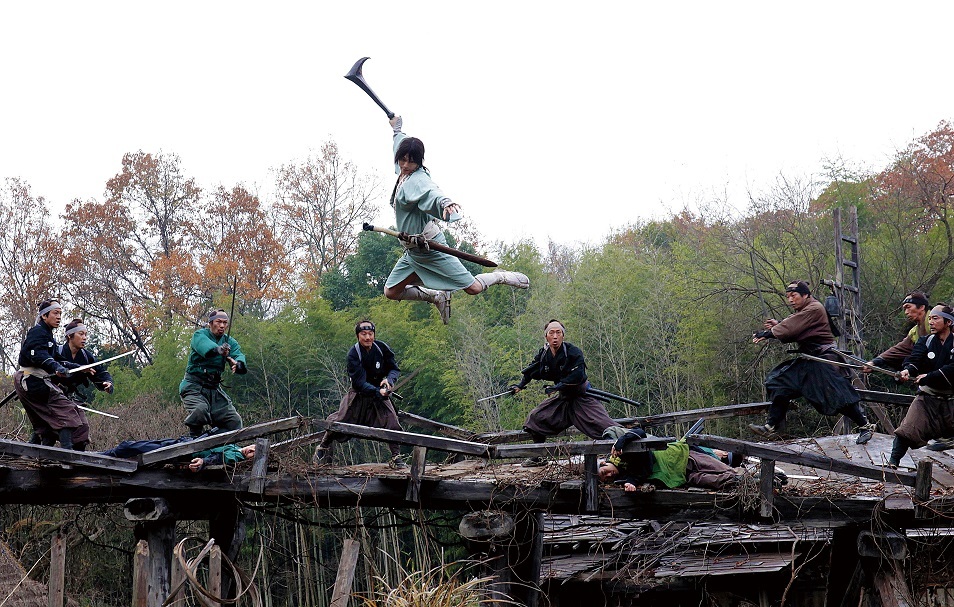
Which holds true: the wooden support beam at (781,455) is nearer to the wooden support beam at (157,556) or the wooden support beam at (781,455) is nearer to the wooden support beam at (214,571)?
the wooden support beam at (214,571)

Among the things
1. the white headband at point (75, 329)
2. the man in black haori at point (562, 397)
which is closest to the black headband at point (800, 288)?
the man in black haori at point (562, 397)

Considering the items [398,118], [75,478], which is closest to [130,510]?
[75,478]

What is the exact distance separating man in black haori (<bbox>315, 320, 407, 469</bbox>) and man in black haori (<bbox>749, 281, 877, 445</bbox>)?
3350 millimetres

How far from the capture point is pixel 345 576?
23.4 feet

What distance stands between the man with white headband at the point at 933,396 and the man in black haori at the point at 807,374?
129 centimetres

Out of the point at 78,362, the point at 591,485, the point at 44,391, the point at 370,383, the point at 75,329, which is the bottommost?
the point at 591,485

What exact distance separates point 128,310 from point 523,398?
1037cm

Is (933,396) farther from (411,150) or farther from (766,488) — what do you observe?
(411,150)

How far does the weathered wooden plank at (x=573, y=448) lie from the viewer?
7.44 metres

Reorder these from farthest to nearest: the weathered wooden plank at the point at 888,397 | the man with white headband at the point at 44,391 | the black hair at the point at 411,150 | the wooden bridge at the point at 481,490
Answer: the weathered wooden plank at the point at 888,397, the black hair at the point at 411,150, the man with white headband at the point at 44,391, the wooden bridge at the point at 481,490

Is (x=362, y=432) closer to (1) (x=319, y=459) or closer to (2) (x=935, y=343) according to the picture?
(1) (x=319, y=459)

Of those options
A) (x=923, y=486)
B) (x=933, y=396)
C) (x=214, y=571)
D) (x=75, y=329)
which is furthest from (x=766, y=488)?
(x=75, y=329)

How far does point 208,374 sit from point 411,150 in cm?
265

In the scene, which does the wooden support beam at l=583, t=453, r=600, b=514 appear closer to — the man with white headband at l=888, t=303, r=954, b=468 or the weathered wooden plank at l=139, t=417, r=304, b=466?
the weathered wooden plank at l=139, t=417, r=304, b=466
